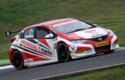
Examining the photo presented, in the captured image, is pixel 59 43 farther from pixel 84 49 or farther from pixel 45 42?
pixel 84 49

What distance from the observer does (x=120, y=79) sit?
7508 millimetres

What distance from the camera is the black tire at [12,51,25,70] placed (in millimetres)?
13148

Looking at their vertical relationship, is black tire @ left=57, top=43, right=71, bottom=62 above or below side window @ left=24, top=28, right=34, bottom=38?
below

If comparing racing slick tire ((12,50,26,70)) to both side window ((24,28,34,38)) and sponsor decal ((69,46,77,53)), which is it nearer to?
side window ((24,28,34,38))

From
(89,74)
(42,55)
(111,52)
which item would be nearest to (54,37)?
(42,55)

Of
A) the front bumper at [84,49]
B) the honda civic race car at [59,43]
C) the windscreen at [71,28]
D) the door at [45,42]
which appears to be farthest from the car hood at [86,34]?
the door at [45,42]

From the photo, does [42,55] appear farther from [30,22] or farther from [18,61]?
[30,22]

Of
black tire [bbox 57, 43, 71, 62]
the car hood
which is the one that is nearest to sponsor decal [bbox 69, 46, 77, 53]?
black tire [bbox 57, 43, 71, 62]

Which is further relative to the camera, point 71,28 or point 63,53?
point 71,28

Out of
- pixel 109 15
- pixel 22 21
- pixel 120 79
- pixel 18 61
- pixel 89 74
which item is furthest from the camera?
pixel 22 21

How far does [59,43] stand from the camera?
11.7m

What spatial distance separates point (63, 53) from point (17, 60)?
7.63 ft

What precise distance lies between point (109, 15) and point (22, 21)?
5.94 m

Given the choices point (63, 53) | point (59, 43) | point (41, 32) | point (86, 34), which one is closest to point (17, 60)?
point (41, 32)
